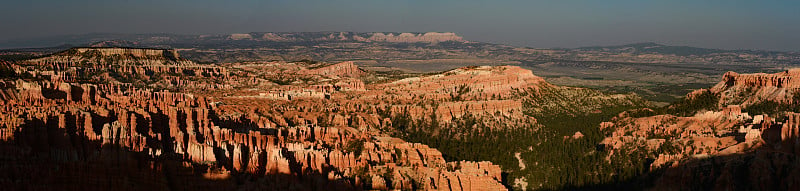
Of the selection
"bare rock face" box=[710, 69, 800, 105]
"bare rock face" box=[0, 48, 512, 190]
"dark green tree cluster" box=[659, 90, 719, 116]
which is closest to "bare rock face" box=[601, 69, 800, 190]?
"bare rock face" box=[710, 69, 800, 105]

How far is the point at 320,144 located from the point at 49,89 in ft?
106

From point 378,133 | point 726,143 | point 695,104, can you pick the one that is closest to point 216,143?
point 378,133

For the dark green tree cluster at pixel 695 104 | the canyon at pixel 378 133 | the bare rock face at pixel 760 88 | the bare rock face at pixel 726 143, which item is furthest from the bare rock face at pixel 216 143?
the bare rock face at pixel 760 88

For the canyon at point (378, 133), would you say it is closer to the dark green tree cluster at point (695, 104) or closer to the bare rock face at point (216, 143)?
the bare rock face at point (216, 143)

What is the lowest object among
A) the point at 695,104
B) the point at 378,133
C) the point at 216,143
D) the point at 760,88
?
the point at 378,133

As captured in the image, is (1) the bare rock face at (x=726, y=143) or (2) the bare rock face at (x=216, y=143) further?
(1) the bare rock face at (x=726, y=143)

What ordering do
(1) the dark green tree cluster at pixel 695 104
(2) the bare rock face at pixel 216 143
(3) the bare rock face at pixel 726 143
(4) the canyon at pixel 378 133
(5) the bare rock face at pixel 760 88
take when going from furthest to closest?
1. (1) the dark green tree cluster at pixel 695 104
2. (5) the bare rock face at pixel 760 88
3. (3) the bare rock face at pixel 726 143
4. (4) the canyon at pixel 378 133
5. (2) the bare rock face at pixel 216 143

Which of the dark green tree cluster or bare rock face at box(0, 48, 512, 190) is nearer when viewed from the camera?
bare rock face at box(0, 48, 512, 190)

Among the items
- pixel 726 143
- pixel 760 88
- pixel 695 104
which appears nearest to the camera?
pixel 726 143

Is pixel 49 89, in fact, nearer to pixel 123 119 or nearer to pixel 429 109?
pixel 123 119

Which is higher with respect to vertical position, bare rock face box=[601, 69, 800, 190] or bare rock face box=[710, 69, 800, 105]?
bare rock face box=[710, 69, 800, 105]

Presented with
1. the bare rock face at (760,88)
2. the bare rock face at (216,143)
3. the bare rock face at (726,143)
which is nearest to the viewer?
the bare rock face at (216,143)

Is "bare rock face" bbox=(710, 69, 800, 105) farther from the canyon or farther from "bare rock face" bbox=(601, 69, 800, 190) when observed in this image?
the canyon

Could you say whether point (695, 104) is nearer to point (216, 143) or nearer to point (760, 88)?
point (760, 88)
